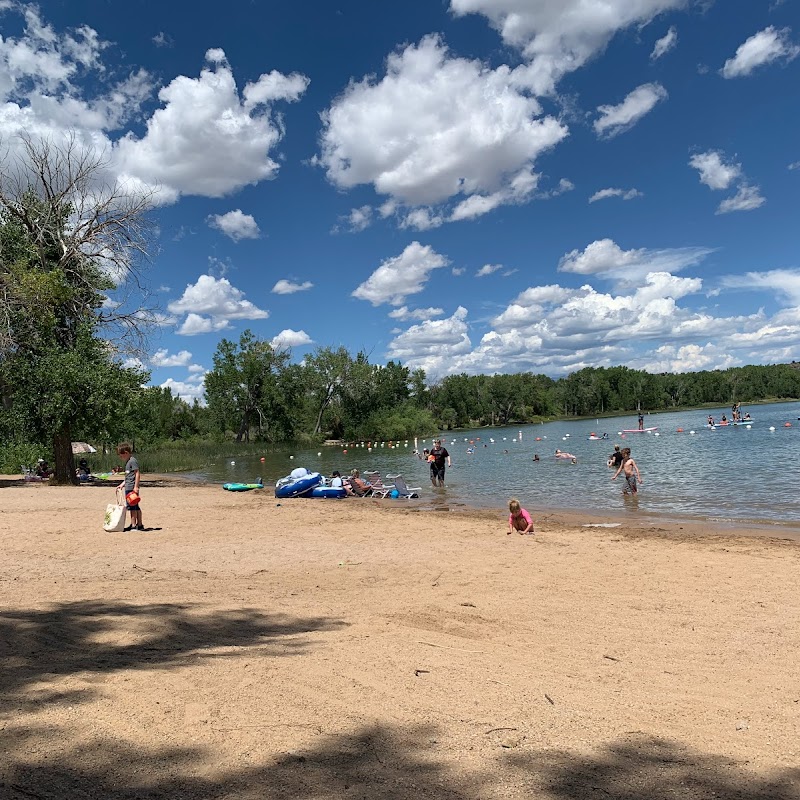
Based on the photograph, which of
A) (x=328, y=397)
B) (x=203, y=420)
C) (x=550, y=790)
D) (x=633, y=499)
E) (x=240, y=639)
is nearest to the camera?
(x=550, y=790)

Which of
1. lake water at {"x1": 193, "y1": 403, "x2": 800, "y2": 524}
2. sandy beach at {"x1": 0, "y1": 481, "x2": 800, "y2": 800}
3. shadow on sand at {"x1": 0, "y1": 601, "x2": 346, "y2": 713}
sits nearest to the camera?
sandy beach at {"x1": 0, "y1": 481, "x2": 800, "y2": 800}

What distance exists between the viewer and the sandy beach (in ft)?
9.55

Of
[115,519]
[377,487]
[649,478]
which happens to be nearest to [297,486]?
[377,487]

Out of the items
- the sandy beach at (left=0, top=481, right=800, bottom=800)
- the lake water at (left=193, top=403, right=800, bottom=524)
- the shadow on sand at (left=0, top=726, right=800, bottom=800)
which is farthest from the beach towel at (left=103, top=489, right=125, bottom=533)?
the lake water at (left=193, top=403, right=800, bottom=524)

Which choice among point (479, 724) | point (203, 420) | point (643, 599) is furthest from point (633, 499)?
point (203, 420)

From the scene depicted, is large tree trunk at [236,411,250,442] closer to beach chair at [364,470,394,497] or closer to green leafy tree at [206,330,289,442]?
green leafy tree at [206,330,289,442]

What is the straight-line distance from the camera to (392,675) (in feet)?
13.9

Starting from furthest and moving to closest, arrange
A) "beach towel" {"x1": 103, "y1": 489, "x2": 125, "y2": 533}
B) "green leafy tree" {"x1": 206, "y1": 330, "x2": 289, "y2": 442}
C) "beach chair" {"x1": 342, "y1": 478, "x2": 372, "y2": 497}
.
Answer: "green leafy tree" {"x1": 206, "y1": 330, "x2": 289, "y2": 442} < "beach chair" {"x1": 342, "y1": 478, "x2": 372, "y2": 497} < "beach towel" {"x1": 103, "y1": 489, "x2": 125, "y2": 533}

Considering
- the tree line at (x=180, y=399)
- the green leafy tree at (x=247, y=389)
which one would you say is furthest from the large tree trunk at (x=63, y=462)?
the green leafy tree at (x=247, y=389)

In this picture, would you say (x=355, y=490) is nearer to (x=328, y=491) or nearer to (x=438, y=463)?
(x=328, y=491)

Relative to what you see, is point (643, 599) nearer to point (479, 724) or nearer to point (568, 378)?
point (479, 724)

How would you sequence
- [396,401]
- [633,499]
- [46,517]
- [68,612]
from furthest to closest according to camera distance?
[396,401]
[633,499]
[46,517]
[68,612]

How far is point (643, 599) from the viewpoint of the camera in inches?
286

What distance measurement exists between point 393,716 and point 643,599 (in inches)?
188
